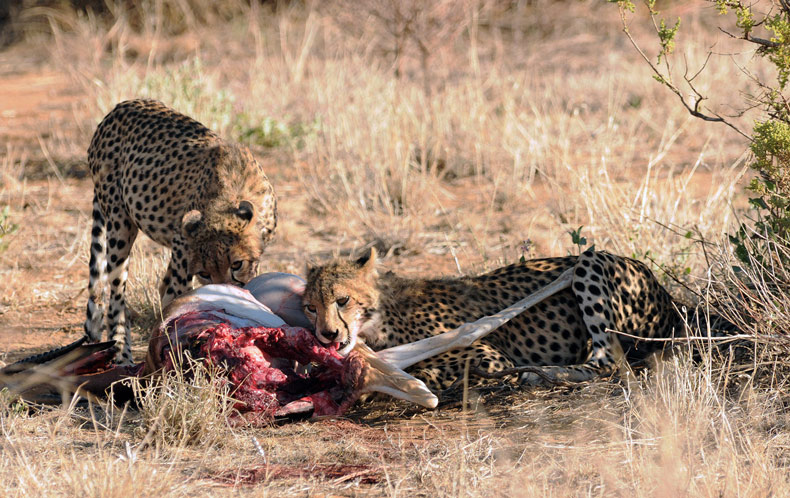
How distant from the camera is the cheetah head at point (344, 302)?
4.19 metres

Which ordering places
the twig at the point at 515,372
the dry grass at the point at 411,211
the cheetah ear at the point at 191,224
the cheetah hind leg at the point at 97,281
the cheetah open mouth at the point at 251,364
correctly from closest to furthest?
the dry grass at the point at 411,211, the cheetah open mouth at the point at 251,364, the twig at the point at 515,372, the cheetah ear at the point at 191,224, the cheetah hind leg at the point at 97,281

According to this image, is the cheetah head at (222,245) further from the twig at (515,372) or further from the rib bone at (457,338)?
the twig at (515,372)

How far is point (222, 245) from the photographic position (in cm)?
479

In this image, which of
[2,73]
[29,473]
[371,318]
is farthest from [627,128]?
[2,73]

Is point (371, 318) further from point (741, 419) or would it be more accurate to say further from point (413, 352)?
point (741, 419)

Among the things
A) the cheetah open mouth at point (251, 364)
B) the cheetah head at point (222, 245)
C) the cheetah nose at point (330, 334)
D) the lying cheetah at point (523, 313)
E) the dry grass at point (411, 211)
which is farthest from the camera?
the cheetah head at point (222, 245)

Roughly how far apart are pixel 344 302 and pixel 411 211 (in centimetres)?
356

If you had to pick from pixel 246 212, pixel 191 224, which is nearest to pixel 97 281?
pixel 191 224

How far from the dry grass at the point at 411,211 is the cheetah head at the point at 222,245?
2.91ft

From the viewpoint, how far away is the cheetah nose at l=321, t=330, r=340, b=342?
13.5 feet

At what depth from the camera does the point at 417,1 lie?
37.7 ft

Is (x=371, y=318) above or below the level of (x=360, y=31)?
below

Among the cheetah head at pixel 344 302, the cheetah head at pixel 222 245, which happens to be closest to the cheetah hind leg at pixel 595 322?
the cheetah head at pixel 344 302

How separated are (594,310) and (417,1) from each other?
7672 millimetres
